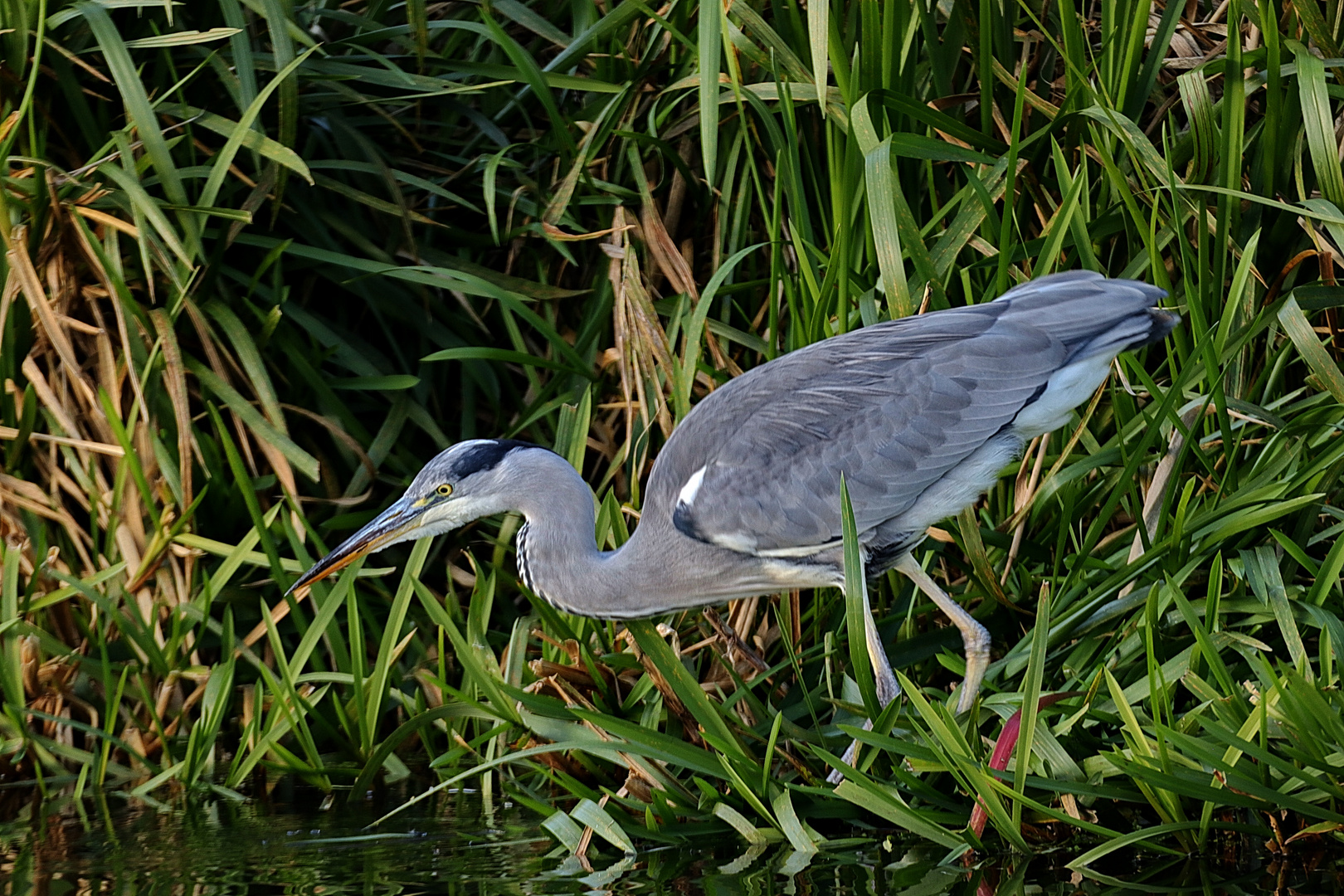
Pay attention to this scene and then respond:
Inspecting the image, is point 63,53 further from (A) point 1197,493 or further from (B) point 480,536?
(A) point 1197,493

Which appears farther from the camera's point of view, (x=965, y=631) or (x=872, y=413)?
(x=872, y=413)

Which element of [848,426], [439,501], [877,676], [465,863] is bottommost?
[465,863]

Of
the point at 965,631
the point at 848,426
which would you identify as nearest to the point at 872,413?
the point at 848,426

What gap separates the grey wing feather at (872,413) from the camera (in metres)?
3.41

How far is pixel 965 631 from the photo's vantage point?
3.39 meters

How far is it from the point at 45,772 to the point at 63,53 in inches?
73.1

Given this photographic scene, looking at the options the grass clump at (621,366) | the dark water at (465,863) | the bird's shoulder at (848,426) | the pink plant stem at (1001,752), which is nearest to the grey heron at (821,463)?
the bird's shoulder at (848,426)

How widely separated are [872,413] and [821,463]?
0.17 metres

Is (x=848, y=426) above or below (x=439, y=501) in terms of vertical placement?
above

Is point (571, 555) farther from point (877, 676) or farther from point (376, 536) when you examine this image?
point (877, 676)

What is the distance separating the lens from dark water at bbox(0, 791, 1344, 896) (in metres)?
2.68

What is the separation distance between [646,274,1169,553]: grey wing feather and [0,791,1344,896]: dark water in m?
0.76

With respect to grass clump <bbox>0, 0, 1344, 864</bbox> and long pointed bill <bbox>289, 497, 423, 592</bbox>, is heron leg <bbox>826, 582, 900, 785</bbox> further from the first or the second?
long pointed bill <bbox>289, 497, 423, 592</bbox>

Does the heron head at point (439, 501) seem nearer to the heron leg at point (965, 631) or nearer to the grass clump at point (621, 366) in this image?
the grass clump at point (621, 366)
